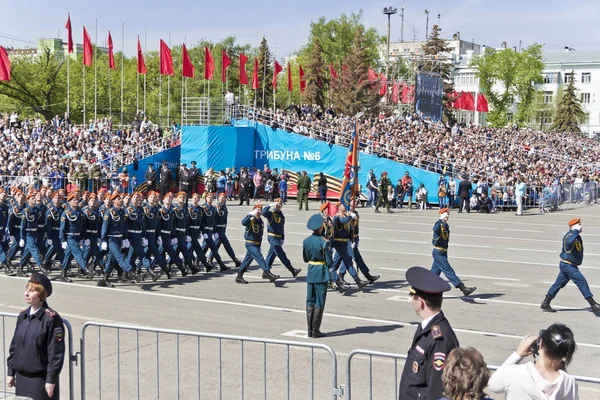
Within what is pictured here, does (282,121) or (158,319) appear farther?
(282,121)

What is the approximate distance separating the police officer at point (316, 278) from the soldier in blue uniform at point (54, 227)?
6.73 metres

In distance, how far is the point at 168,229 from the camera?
1650 cm

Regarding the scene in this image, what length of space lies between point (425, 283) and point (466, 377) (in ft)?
3.09

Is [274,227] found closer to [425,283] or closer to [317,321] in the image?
[317,321]

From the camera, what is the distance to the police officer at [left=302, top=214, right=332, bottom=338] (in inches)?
449

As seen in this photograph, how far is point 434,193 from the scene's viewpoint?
36062 millimetres

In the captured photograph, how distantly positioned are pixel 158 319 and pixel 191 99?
102 feet

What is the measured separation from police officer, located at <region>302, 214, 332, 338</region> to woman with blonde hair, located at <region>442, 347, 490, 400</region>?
282 inches

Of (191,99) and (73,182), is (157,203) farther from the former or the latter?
(191,99)

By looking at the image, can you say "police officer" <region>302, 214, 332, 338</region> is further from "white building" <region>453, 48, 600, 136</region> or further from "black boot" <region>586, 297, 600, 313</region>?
"white building" <region>453, 48, 600, 136</region>

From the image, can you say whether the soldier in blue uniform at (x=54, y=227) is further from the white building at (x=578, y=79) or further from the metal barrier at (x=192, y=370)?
the white building at (x=578, y=79)

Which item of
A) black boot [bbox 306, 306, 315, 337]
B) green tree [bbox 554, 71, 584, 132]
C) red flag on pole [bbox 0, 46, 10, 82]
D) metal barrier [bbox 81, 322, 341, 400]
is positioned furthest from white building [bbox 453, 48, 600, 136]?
metal barrier [bbox 81, 322, 341, 400]

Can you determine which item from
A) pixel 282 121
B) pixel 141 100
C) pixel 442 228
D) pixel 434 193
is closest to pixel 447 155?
pixel 434 193

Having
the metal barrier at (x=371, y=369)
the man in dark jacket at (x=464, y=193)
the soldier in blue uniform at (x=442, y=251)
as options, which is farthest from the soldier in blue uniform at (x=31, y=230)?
the man in dark jacket at (x=464, y=193)
